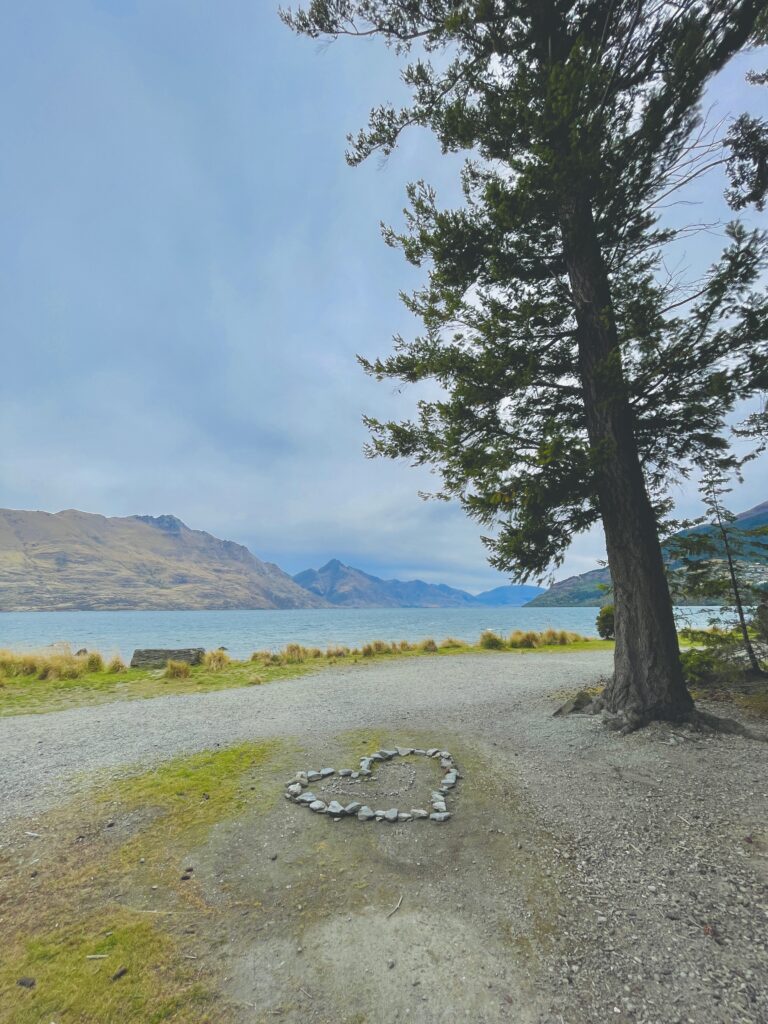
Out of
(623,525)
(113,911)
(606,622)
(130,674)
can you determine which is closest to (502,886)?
(113,911)

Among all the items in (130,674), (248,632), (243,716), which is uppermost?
(248,632)

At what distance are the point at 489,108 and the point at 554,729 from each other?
995cm

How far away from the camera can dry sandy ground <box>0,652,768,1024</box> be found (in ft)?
8.04

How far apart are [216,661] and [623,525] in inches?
563

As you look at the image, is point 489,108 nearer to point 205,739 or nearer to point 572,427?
point 572,427

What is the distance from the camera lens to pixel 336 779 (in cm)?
551

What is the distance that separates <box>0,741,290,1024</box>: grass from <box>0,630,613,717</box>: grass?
23.2 feet

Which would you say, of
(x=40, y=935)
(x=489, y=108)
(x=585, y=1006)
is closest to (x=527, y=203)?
(x=489, y=108)

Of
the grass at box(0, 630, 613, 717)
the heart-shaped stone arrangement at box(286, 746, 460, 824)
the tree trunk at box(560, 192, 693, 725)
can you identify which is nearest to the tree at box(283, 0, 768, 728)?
the tree trunk at box(560, 192, 693, 725)

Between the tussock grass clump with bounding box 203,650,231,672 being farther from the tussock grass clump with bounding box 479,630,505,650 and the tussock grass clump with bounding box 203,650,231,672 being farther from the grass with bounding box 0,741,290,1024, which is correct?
the tussock grass clump with bounding box 479,630,505,650

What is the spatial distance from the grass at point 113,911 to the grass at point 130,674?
23.2 feet

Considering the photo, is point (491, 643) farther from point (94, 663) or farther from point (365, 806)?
point (365, 806)

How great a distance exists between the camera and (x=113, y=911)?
317cm

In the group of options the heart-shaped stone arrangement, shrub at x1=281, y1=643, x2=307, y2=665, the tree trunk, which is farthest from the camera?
shrub at x1=281, y1=643, x2=307, y2=665
